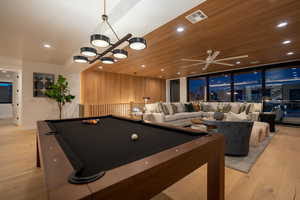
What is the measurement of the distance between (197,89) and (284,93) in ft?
12.3

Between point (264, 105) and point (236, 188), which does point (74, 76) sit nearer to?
point (236, 188)

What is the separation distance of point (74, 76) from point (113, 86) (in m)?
1.82

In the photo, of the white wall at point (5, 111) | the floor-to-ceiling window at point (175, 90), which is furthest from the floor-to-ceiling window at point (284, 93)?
the white wall at point (5, 111)

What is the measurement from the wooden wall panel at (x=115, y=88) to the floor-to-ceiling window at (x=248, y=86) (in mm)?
4455

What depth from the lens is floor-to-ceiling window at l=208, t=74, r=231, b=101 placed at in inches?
268

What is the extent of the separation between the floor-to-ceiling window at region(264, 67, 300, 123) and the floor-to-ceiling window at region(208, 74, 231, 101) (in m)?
1.51

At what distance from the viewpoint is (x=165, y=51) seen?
3.95m

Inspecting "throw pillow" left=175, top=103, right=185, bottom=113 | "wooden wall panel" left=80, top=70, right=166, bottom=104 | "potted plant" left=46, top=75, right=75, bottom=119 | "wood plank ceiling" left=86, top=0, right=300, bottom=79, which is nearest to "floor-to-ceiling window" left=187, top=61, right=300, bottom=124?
"wood plank ceiling" left=86, top=0, right=300, bottom=79

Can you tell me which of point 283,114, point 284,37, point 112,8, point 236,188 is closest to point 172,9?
point 112,8

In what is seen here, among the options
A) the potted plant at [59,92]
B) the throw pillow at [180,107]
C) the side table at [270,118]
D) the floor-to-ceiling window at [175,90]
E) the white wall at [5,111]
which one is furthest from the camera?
the floor-to-ceiling window at [175,90]

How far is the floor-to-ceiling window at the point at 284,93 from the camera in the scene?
523cm

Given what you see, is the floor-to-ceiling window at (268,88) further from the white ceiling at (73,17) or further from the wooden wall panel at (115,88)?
the white ceiling at (73,17)

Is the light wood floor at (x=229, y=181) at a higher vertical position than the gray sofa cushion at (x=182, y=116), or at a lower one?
lower

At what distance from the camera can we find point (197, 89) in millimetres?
8062
